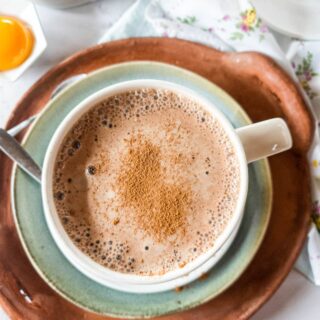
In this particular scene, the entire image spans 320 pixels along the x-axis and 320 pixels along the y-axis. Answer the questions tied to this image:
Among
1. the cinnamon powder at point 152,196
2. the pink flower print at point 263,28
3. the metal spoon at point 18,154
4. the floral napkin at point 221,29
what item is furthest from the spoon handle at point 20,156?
the pink flower print at point 263,28

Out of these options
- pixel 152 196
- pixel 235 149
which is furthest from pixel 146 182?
pixel 235 149

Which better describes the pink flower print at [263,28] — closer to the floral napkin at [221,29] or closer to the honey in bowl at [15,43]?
the floral napkin at [221,29]

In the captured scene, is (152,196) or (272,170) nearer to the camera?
(152,196)

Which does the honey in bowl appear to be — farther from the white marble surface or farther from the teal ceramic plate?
the teal ceramic plate

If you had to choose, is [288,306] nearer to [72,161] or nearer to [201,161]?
[201,161]

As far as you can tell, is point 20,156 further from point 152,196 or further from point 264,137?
point 264,137
